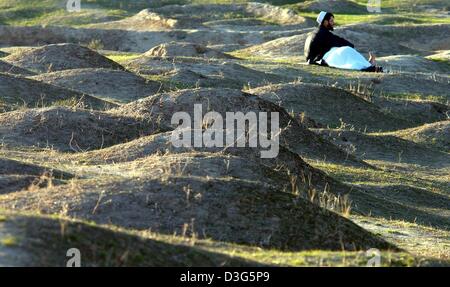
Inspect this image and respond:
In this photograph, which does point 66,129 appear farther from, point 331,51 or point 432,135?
point 331,51

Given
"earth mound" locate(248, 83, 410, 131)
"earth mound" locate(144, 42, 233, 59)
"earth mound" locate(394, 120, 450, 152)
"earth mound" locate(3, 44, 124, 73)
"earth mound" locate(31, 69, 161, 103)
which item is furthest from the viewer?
"earth mound" locate(144, 42, 233, 59)

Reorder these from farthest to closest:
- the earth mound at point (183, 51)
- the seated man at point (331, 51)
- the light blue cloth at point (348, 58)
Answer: the earth mound at point (183, 51) → the light blue cloth at point (348, 58) → the seated man at point (331, 51)

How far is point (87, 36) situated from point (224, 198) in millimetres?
34327

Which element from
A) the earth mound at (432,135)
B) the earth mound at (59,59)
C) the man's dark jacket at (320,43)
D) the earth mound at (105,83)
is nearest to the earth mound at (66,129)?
the earth mound at (105,83)

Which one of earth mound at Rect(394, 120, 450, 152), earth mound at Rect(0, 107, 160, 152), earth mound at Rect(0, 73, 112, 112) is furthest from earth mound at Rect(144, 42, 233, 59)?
earth mound at Rect(0, 107, 160, 152)

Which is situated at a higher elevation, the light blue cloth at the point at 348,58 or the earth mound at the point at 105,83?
the earth mound at the point at 105,83

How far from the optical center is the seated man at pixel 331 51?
3253 centimetres

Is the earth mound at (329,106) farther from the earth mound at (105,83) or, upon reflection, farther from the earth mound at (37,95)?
the earth mound at (37,95)

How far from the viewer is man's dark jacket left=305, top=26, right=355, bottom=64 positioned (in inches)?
1282

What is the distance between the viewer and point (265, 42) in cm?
4519

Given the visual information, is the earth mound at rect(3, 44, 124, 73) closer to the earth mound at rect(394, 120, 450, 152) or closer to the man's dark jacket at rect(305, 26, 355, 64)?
the man's dark jacket at rect(305, 26, 355, 64)

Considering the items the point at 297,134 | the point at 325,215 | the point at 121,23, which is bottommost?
the point at 121,23
